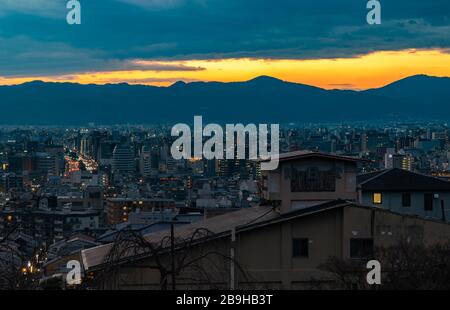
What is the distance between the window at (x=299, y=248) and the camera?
37.0 feet

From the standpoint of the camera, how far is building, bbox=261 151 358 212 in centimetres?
1316

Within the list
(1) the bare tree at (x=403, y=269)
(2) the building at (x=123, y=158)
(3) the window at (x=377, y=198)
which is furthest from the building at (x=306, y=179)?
(2) the building at (x=123, y=158)

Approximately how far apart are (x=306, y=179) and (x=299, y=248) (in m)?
2.10

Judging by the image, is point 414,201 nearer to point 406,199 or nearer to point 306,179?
point 406,199

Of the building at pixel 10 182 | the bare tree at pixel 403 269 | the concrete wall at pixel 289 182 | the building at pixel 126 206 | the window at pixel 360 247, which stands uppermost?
the concrete wall at pixel 289 182

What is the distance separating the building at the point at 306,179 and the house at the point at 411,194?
6.08 m

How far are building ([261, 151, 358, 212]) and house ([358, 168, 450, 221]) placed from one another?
608 cm

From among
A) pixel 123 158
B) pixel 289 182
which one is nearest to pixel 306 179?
pixel 289 182

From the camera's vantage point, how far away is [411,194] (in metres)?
19.5

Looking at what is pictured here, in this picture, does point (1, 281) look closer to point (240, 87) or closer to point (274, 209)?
point (274, 209)

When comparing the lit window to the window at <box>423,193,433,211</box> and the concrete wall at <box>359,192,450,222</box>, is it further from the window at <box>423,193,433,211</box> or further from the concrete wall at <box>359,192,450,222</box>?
the window at <box>423,193,433,211</box>

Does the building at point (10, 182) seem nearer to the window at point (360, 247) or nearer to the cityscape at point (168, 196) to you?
the cityscape at point (168, 196)
